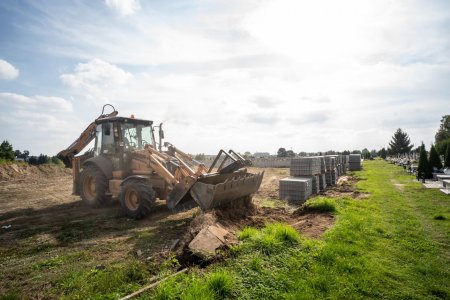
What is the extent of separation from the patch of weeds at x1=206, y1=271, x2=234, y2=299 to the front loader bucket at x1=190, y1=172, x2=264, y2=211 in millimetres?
3334

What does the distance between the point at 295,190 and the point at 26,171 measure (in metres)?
26.5

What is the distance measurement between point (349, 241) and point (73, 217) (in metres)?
8.51

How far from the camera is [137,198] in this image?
865 cm

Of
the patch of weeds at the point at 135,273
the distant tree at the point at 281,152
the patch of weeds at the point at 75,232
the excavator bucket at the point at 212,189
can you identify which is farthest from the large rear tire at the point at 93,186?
the distant tree at the point at 281,152

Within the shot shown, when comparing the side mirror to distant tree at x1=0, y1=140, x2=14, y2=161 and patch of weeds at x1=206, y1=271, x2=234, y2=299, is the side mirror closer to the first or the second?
patch of weeds at x1=206, y1=271, x2=234, y2=299

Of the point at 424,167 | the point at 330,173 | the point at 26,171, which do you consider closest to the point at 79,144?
the point at 330,173

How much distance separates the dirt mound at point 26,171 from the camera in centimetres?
2388

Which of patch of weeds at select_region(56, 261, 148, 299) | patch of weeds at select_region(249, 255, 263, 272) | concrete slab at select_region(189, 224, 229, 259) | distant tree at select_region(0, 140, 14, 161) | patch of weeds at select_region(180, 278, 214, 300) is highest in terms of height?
distant tree at select_region(0, 140, 14, 161)

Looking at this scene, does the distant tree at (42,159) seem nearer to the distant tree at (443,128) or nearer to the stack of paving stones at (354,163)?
the stack of paving stones at (354,163)

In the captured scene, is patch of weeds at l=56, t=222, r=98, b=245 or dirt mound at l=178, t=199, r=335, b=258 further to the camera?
patch of weeds at l=56, t=222, r=98, b=245

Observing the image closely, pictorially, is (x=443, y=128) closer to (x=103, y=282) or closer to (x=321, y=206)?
(x=321, y=206)

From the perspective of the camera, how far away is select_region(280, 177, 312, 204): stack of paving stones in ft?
38.2

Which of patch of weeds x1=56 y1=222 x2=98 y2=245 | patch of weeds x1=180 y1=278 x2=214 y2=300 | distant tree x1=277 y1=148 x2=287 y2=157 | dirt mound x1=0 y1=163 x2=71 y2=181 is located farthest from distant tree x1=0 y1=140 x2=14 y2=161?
distant tree x1=277 y1=148 x2=287 y2=157

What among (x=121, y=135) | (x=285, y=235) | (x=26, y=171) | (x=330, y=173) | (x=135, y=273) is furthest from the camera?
(x=26, y=171)
